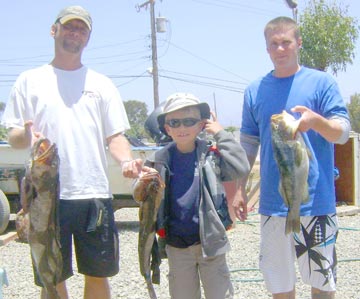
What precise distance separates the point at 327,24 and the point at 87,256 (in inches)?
948

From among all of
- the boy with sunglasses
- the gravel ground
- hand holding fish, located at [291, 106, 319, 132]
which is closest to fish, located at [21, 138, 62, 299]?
the boy with sunglasses

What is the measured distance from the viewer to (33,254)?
131 inches

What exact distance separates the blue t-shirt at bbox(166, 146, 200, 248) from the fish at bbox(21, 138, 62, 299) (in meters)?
0.80

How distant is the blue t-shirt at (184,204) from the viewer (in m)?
3.73

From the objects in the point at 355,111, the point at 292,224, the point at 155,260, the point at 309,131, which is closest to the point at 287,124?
the point at 309,131

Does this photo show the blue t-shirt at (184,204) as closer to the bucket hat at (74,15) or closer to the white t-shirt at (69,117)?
the white t-shirt at (69,117)

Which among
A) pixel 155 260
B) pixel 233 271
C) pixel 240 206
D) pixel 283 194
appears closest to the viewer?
pixel 283 194

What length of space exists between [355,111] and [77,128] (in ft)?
155

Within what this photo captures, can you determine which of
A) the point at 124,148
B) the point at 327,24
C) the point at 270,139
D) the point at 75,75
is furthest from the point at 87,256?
the point at 327,24

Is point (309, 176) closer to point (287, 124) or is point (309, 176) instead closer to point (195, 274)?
point (287, 124)

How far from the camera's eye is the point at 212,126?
3877 millimetres

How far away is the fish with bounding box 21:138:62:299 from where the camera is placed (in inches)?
125

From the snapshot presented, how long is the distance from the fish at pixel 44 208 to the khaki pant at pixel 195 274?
0.81 m

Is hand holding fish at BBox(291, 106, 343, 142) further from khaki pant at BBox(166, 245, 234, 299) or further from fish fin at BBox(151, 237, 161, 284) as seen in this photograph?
fish fin at BBox(151, 237, 161, 284)
